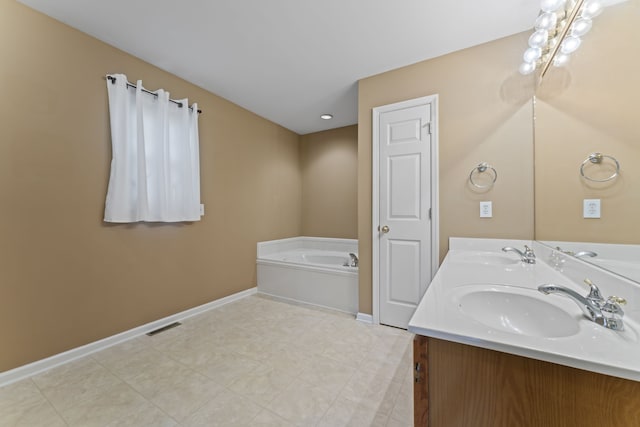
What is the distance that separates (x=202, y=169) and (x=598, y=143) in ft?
10.1

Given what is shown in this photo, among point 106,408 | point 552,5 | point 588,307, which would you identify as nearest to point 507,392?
point 588,307

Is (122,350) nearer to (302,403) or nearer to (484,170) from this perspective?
(302,403)

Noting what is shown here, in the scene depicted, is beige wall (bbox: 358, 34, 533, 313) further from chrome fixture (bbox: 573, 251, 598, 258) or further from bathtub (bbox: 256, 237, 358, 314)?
bathtub (bbox: 256, 237, 358, 314)

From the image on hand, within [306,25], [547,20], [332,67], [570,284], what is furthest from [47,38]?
[570,284]

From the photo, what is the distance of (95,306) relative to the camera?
2.00 meters

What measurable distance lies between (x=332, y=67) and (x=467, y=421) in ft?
8.61

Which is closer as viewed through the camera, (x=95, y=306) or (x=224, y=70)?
(x=95, y=306)

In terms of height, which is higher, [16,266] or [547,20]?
[547,20]

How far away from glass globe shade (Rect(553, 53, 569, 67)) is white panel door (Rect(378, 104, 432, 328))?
0.85m

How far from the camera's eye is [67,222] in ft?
6.13

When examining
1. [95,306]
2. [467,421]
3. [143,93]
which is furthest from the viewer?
[143,93]

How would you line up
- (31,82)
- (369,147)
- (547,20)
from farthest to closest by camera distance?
(369,147)
(31,82)
(547,20)

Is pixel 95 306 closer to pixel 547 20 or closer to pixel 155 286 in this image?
pixel 155 286

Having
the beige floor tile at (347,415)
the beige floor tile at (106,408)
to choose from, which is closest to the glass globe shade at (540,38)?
the beige floor tile at (347,415)
